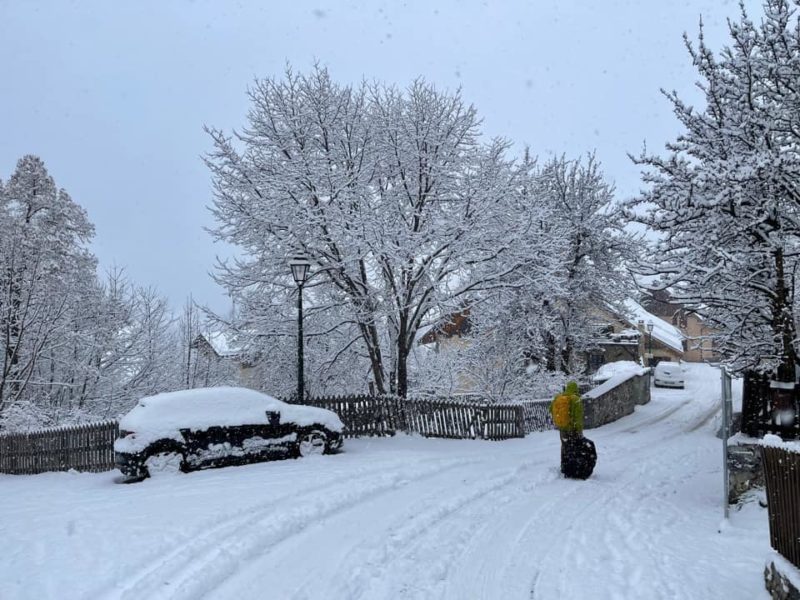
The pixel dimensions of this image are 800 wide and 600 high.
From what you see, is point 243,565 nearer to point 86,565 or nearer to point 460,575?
point 86,565

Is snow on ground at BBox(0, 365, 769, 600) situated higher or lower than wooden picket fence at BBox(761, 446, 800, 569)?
lower

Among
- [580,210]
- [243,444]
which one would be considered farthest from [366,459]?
[580,210]

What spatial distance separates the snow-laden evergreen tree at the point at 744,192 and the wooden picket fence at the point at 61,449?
1179 centimetres

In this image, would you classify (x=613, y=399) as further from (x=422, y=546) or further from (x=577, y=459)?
(x=422, y=546)

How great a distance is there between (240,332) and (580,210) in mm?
16948

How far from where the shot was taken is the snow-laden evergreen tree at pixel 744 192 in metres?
8.47

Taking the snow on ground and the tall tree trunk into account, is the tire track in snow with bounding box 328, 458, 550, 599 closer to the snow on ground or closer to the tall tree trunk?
the snow on ground

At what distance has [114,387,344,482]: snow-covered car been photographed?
10.4 metres

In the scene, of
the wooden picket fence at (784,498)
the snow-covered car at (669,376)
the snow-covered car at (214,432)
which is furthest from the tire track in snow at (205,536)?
the snow-covered car at (669,376)

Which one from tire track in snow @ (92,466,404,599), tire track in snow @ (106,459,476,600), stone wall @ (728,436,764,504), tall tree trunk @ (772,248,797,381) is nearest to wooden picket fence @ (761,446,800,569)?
stone wall @ (728,436,764,504)

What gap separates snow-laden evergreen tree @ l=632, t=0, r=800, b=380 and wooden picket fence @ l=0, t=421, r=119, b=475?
1179cm

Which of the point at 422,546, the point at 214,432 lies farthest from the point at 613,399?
the point at 422,546

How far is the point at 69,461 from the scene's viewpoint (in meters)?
13.8

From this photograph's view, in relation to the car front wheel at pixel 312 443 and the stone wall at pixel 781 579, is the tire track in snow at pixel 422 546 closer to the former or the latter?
the stone wall at pixel 781 579
